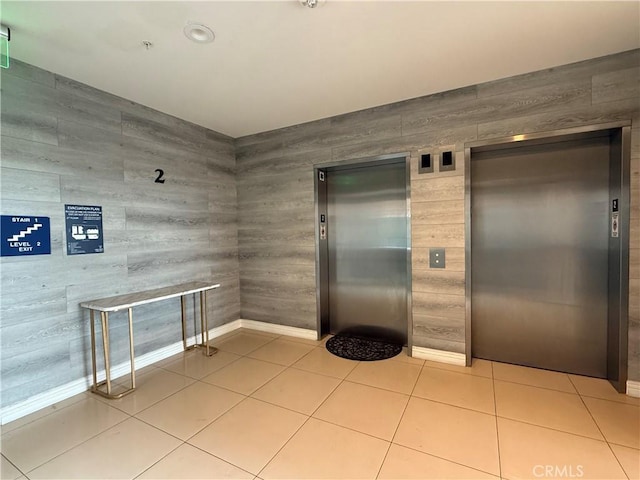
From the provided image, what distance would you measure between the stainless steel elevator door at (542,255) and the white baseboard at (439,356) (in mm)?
255

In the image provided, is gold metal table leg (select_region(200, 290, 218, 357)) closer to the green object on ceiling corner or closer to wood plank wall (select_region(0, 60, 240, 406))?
wood plank wall (select_region(0, 60, 240, 406))

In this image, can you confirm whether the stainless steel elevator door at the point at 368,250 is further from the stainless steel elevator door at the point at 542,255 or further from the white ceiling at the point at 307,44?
the white ceiling at the point at 307,44

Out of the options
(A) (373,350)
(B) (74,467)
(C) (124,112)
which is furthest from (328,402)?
(C) (124,112)

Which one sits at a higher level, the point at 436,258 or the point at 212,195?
the point at 212,195

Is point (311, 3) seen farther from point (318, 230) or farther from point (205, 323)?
point (205, 323)

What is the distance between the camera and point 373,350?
3346mm

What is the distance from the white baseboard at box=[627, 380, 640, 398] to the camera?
7.52ft

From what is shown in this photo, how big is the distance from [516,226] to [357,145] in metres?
1.85

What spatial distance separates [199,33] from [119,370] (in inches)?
121

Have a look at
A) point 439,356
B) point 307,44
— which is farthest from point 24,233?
point 439,356

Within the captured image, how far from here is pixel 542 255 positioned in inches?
108

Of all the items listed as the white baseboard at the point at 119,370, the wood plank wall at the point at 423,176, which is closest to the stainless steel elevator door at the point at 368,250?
the wood plank wall at the point at 423,176

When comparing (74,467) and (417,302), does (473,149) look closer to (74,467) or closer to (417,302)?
(417,302)

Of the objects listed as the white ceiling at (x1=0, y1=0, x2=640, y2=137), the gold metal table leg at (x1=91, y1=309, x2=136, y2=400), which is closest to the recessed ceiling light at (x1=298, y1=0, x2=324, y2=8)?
the white ceiling at (x1=0, y1=0, x2=640, y2=137)
